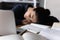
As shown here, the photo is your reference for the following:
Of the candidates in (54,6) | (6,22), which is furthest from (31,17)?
(54,6)

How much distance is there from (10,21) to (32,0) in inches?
84.3

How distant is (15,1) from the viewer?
308 centimetres

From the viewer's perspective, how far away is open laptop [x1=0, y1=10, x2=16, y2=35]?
980mm

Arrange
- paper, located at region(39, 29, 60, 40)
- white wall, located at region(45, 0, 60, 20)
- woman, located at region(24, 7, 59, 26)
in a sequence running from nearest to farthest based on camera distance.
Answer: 1. paper, located at region(39, 29, 60, 40)
2. woman, located at region(24, 7, 59, 26)
3. white wall, located at region(45, 0, 60, 20)

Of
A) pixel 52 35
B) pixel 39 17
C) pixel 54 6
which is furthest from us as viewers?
pixel 54 6

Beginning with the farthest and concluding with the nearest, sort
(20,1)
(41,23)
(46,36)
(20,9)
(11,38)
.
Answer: (20,1) → (20,9) → (41,23) → (46,36) → (11,38)

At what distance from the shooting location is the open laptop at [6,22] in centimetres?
98

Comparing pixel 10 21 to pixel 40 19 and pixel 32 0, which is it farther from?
pixel 32 0

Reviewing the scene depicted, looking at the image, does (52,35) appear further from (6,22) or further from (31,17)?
(31,17)

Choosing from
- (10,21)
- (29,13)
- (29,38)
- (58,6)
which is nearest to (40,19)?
(29,13)

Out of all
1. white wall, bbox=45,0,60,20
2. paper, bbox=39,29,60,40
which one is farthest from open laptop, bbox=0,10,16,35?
white wall, bbox=45,0,60,20

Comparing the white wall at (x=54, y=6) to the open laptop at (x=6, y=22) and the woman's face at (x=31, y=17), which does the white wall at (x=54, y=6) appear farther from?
the open laptop at (x=6, y=22)

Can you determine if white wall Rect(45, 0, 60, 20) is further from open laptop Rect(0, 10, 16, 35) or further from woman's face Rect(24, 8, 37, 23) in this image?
open laptop Rect(0, 10, 16, 35)

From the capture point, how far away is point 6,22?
0.99 meters
